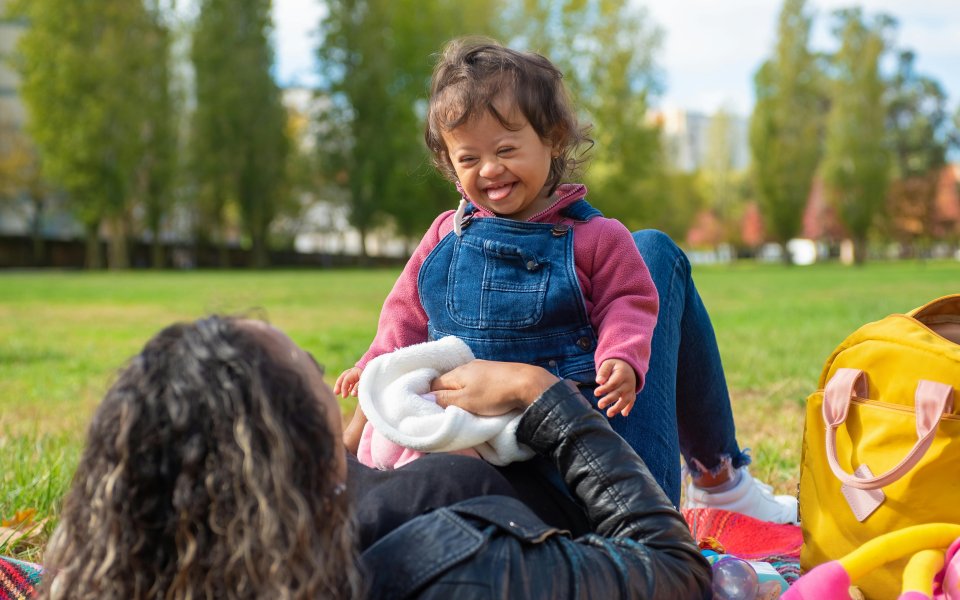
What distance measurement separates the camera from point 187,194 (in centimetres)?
3494

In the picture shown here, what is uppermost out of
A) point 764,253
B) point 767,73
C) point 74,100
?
point 767,73

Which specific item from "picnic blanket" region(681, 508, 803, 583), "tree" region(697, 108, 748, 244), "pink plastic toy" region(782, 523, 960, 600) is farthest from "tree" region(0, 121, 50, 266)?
"tree" region(697, 108, 748, 244)

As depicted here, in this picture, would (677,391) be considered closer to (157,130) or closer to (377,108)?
(157,130)

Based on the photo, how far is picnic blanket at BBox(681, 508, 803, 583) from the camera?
2602 mm

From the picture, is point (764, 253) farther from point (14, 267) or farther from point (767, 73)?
point (14, 267)

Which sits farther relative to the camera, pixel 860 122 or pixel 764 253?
pixel 764 253

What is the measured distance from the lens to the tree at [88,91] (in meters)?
30.5

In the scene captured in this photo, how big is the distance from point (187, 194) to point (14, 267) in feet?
22.1

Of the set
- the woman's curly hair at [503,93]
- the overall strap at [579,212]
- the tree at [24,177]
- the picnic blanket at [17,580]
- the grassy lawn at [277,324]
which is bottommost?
the grassy lawn at [277,324]

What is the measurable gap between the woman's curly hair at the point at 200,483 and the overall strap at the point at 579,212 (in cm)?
110

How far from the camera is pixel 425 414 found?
5.84 feet

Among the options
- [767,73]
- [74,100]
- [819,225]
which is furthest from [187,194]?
[819,225]

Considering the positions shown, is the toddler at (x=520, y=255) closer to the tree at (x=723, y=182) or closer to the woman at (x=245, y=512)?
the woman at (x=245, y=512)

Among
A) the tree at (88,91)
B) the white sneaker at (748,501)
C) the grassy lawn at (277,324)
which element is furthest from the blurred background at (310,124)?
the white sneaker at (748,501)
